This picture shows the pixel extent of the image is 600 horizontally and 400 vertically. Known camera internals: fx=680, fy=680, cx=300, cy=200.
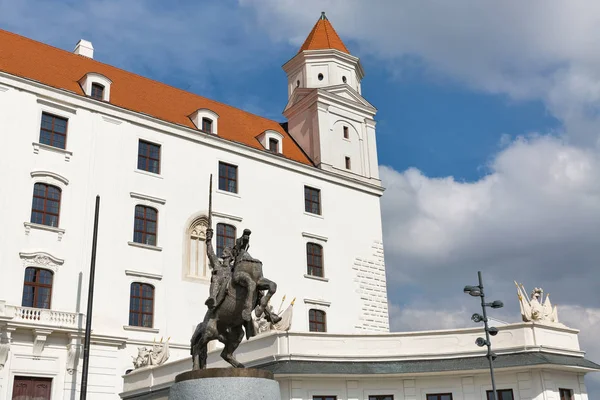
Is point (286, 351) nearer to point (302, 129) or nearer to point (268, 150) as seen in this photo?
point (268, 150)

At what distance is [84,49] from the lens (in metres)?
39.9

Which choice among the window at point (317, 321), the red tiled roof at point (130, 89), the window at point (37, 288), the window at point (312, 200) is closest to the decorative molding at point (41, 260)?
the window at point (37, 288)

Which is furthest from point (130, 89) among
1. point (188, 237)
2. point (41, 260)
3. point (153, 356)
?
point (153, 356)

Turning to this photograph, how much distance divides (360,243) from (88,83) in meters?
18.2

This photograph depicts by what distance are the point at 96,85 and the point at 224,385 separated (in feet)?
88.5

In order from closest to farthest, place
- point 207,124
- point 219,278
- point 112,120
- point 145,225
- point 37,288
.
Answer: point 219,278 < point 37,288 < point 145,225 < point 112,120 < point 207,124

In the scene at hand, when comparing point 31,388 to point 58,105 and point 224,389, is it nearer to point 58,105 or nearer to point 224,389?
point 58,105

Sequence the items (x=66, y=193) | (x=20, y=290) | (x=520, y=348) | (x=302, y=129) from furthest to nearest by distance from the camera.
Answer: (x=302, y=129) → (x=66, y=193) → (x=20, y=290) → (x=520, y=348)

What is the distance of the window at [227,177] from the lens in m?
37.1

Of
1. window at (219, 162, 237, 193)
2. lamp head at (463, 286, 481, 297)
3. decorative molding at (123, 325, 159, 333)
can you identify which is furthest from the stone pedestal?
window at (219, 162, 237, 193)

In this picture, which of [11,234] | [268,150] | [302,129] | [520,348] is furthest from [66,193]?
[520,348]

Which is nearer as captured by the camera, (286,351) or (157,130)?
(286,351)

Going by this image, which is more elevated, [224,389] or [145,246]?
[145,246]

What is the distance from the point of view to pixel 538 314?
25000 mm
